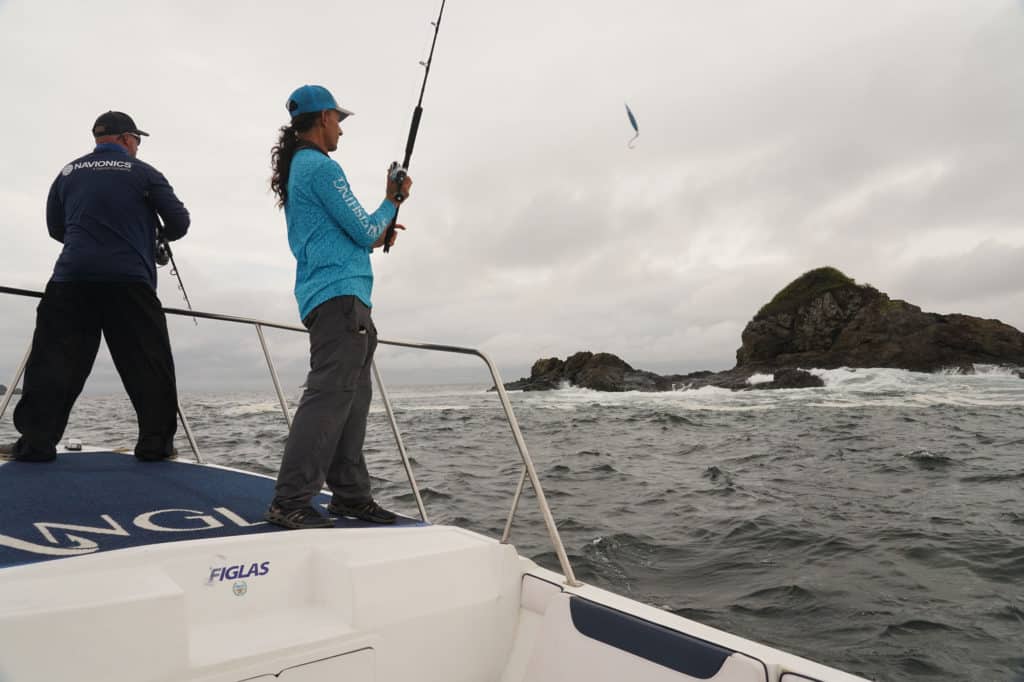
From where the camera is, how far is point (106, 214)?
3221 mm

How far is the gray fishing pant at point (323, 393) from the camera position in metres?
2.27

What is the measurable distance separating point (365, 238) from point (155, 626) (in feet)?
4.81

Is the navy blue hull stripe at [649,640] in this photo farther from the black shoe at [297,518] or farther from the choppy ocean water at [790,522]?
the choppy ocean water at [790,522]

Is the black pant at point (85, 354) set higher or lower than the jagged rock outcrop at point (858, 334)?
lower

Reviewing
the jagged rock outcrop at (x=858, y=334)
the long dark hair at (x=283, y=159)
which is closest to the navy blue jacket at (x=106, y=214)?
the long dark hair at (x=283, y=159)

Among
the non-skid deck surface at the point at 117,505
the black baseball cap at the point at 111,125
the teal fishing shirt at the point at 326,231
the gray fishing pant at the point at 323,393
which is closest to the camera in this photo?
the non-skid deck surface at the point at 117,505

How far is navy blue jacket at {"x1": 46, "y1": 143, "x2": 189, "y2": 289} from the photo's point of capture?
3.20m

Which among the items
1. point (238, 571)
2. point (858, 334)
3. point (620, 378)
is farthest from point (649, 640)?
point (858, 334)

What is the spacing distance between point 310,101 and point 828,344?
49458 mm

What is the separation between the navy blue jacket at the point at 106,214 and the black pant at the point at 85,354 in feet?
0.31

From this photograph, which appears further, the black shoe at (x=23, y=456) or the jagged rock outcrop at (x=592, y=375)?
the jagged rock outcrop at (x=592, y=375)

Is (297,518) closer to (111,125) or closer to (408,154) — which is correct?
(408,154)

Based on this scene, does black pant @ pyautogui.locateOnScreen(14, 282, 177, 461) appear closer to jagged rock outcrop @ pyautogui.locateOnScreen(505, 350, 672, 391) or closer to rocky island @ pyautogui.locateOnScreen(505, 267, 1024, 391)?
rocky island @ pyautogui.locateOnScreen(505, 267, 1024, 391)

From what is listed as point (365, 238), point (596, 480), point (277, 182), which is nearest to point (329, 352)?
point (365, 238)
